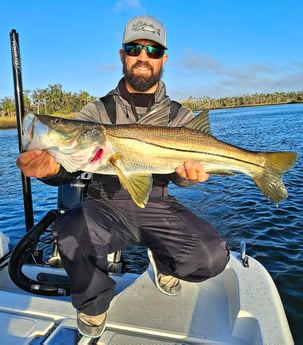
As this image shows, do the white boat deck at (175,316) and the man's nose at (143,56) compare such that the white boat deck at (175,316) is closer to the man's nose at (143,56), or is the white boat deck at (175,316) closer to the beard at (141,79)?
the beard at (141,79)

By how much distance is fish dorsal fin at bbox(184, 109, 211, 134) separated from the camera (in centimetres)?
335

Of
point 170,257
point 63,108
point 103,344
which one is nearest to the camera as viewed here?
point 103,344

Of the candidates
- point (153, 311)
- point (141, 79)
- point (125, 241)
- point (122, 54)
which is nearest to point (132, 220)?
point (125, 241)

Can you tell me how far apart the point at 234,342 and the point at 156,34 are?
10.9 feet

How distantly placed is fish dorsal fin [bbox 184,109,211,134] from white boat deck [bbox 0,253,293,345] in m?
1.52

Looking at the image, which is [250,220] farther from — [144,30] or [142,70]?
[144,30]

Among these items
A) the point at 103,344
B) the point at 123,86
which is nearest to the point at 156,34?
the point at 123,86

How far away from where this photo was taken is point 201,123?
11.1ft

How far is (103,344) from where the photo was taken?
271cm

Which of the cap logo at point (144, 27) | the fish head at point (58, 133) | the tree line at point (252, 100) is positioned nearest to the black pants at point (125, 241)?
the fish head at point (58, 133)

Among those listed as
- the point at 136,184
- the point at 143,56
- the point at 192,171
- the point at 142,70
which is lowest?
the point at 136,184

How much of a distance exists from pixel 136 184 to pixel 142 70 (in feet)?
5.29

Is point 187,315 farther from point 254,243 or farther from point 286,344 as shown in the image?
point 254,243

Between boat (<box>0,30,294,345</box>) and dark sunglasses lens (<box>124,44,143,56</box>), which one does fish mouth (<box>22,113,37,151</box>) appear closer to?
boat (<box>0,30,294,345</box>)
